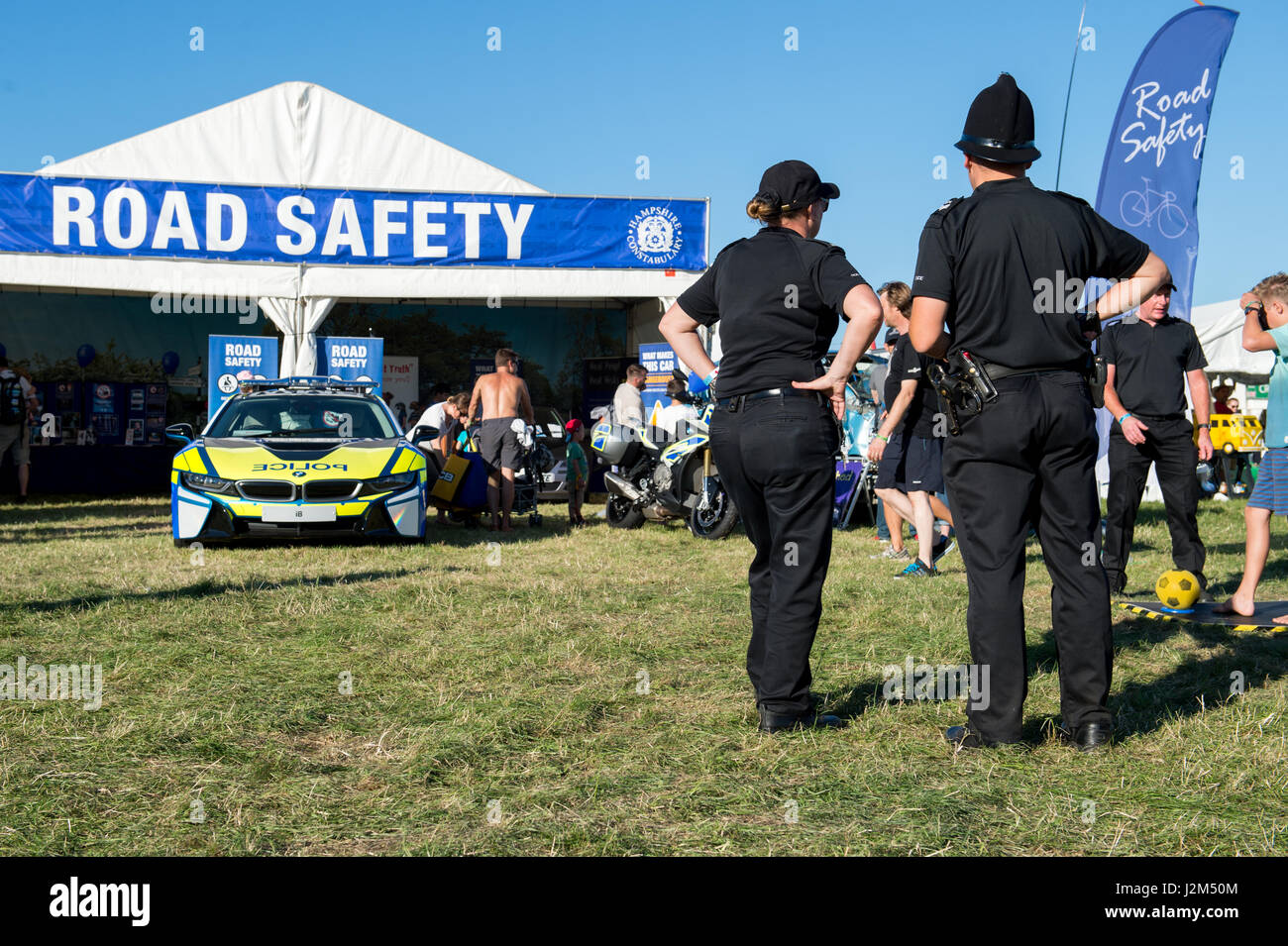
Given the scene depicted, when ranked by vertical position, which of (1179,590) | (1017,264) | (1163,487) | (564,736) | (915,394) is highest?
(1017,264)

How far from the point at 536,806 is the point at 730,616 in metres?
3.43

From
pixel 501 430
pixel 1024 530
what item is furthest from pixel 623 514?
pixel 1024 530

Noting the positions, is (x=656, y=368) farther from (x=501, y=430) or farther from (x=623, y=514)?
(x=501, y=430)

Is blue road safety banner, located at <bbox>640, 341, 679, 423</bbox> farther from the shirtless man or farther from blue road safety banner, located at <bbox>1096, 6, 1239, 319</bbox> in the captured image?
blue road safety banner, located at <bbox>1096, 6, 1239, 319</bbox>

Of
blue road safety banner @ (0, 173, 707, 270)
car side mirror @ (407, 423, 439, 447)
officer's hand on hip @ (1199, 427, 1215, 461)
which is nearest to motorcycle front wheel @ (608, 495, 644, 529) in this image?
car side mirror @ (407, 423, 439, 447)

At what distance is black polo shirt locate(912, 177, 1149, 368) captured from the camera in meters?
3.65

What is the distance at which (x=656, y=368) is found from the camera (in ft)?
53.5

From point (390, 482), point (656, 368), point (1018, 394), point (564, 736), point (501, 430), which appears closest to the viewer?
point (1018, 394)

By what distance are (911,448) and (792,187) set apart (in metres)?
4.36

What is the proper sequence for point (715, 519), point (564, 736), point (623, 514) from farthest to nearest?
point (623, 514) < point (715, 519) < point (564, 736)

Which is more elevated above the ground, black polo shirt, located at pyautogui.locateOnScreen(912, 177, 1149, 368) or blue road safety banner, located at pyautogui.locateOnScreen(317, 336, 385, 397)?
blue road safety banner, located at pyautogui.locateOnScreen(317, 336, 385, 397)

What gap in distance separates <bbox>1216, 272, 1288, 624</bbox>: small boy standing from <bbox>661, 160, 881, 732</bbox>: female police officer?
2.90m

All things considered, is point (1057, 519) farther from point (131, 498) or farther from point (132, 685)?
point (131, 498)
